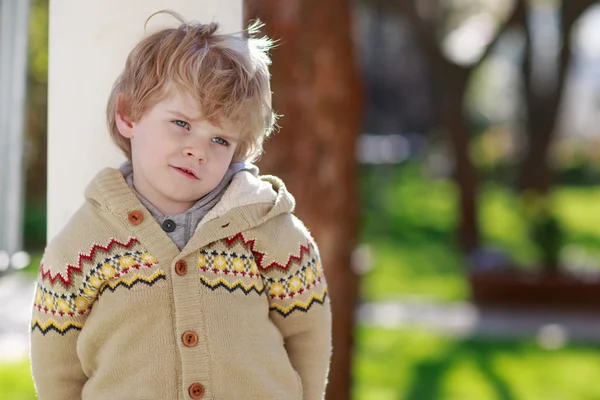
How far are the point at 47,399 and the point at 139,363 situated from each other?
24cm

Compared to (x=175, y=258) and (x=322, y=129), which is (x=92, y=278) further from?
(x=322, y=129)

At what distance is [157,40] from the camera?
2.06 meters

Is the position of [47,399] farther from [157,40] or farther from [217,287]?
[157,40]

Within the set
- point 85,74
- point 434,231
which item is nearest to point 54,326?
point 85,74

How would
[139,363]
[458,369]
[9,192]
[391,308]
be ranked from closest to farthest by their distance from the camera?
[139,363] < [9,192] < [458,369] < [391,308]

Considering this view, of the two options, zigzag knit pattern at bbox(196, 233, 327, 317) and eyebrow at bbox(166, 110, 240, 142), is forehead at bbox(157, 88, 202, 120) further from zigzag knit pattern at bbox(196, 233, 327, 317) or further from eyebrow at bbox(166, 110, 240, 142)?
zigzag knit pattern at bbox(196, 233, 327, 317)

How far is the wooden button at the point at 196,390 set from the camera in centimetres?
196

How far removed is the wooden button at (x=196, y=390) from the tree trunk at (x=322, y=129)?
240 centimetres

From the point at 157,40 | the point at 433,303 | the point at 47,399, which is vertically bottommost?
the point at 433,303

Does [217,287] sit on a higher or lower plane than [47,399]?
higher

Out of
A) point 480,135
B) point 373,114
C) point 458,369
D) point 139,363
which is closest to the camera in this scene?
point 139,363

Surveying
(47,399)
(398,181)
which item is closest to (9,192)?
(47,399)

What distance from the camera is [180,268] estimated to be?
1.99 m

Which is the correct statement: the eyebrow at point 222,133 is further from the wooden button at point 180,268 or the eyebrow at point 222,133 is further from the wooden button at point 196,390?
the wooden button at point 196,390
